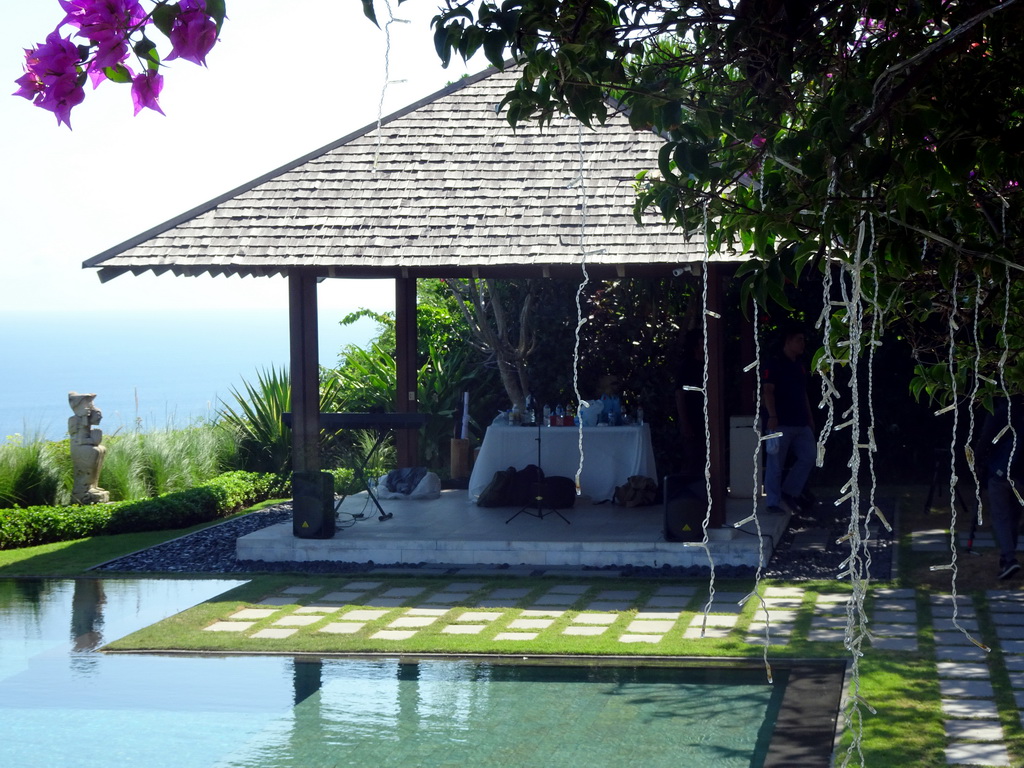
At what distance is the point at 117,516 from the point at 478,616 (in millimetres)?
5807

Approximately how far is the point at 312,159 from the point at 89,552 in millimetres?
4479

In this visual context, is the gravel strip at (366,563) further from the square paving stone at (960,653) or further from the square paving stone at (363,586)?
the square paving stone at (960,653)

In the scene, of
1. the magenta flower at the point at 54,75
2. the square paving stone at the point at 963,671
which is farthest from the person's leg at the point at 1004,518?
the magenta flower at the point at 54,75

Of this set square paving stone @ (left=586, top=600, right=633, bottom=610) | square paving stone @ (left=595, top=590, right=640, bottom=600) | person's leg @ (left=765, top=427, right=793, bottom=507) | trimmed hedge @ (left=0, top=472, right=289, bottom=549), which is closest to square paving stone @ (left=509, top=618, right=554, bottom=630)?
square paving stone @ (left=586, top=600, right=633, bottom=610)

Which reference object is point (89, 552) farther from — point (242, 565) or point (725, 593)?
point (725, 593)

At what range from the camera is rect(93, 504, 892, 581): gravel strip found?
987cm

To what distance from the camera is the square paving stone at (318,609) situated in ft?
29.1

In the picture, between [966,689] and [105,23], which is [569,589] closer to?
[966,689]

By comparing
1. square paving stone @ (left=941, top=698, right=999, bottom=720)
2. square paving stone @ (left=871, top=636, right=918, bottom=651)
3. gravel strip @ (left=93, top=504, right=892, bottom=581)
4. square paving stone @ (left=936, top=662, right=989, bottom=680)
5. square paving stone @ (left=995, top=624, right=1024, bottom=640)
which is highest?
gravel strip @ (left=93, top=504, right=892, bottom=581)

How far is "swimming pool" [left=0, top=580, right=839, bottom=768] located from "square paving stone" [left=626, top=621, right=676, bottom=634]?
713 millimetres

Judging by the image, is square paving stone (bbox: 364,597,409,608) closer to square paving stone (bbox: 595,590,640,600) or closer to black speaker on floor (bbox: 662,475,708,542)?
square paving stone (bbox: 595,590,640,600)

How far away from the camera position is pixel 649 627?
8.20 m

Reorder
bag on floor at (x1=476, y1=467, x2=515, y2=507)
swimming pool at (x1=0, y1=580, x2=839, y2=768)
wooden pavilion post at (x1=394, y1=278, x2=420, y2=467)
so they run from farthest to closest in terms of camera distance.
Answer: wooden pavilion post at (x1=394, y1=278, x2=420, y2=467)
bag on floor at (x1=476, y1=467, x2=515, y2=507)
swimming pool at (x1=0, y1=580, x2=839, y2=768)

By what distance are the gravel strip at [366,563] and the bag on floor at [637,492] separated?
4.84ft
